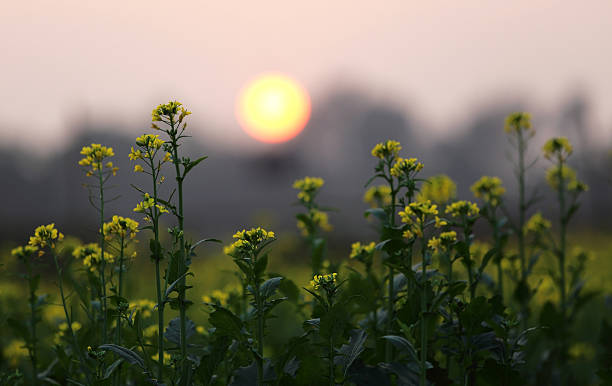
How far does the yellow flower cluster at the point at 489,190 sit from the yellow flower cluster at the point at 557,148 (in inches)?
27.4

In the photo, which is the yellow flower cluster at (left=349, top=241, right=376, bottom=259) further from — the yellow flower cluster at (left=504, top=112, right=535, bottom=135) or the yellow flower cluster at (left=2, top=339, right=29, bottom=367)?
the yellow flower cluster at (left=2, top=339, right=29, bottom=367)

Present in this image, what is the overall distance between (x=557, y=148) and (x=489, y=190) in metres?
0.88

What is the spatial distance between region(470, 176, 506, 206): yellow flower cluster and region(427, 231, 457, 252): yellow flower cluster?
1.09 metres

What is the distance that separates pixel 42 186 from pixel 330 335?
78393 millimetres

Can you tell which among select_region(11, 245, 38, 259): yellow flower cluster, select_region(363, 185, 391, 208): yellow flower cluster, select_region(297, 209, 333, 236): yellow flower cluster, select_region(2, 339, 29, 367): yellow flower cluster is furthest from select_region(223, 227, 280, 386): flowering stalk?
select_region(2, 339, 29, 367): yellow flower cluster

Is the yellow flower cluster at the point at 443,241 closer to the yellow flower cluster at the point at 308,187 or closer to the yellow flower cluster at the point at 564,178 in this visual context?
the yellow flower cluster at the point at 308,187

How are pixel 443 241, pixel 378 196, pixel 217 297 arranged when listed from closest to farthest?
pixel 443 241 < pixel 217 297 < pixel 378 196

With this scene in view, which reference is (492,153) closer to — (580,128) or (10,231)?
(580,128)

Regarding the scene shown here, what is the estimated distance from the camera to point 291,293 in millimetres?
3104

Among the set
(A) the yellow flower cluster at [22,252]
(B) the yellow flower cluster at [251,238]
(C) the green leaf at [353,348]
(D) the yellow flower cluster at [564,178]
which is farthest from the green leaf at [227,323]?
(D) the yellow flower cluster at [564,178]

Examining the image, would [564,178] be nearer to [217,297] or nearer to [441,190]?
[441,190]

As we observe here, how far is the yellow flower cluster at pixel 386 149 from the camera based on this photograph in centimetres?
272

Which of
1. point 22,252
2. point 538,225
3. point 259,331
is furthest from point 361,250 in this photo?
point 22,252

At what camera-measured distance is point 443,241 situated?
262cm
